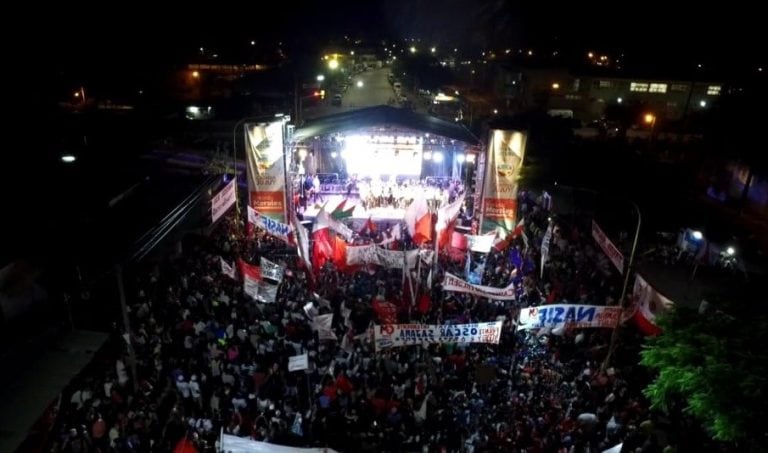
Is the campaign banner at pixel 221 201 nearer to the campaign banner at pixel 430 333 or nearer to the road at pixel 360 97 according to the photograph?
the campaign banner at pixel 430 333

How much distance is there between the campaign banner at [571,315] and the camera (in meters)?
12.2

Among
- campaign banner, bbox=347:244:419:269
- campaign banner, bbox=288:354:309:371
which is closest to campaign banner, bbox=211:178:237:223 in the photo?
campaign banner, bbox=347:244:419:269

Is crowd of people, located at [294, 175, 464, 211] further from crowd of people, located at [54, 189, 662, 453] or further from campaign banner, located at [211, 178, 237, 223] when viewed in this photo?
crowd of people, located at [54, 189, 662, 453]

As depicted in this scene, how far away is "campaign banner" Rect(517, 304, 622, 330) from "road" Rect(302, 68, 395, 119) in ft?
107

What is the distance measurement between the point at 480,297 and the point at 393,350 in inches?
132

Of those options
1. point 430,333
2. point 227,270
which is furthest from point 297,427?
point 227,270

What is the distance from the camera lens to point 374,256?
15.3 meters

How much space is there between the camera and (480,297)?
579 inches

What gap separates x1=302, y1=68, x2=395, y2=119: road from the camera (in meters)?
50.4

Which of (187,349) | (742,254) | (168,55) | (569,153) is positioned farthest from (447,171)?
(168,55)

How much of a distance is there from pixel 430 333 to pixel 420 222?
17.4 feet

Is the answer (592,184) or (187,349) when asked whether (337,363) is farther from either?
(592,184)

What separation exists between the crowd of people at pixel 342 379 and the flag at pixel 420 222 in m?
1.54

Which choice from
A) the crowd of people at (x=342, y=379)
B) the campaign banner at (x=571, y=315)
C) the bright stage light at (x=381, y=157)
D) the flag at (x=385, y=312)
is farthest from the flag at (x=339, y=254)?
the bright stage light at (x=381, y=157)
